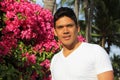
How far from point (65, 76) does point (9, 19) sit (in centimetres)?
539

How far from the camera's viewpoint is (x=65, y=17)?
11.5 ft

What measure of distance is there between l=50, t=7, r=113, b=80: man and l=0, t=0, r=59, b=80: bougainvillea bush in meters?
4.32

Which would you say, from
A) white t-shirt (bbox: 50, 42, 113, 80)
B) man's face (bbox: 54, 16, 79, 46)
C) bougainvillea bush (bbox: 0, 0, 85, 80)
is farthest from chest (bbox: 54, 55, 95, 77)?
bougainvillea bush (bbox: 0, 0, 85, 80)

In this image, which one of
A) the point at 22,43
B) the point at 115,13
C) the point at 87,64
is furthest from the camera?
the point at 115,13

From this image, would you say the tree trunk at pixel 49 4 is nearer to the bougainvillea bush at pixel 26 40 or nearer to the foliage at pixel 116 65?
the bougainvillea bush at pixel 26 40

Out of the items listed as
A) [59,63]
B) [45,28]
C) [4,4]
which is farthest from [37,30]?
[59,63]

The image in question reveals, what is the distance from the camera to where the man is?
131 inches

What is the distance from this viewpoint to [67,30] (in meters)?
3.48

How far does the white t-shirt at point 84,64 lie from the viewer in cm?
333

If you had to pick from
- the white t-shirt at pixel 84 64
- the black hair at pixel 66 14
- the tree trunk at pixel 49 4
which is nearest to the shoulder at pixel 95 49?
the white t-shirt at pixel 84 64

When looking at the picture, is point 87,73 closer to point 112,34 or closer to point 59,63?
point 59,63

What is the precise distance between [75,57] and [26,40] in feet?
18.2

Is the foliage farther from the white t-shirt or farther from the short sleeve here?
the short sleeve

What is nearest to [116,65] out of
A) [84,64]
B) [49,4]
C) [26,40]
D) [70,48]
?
[49,4]
